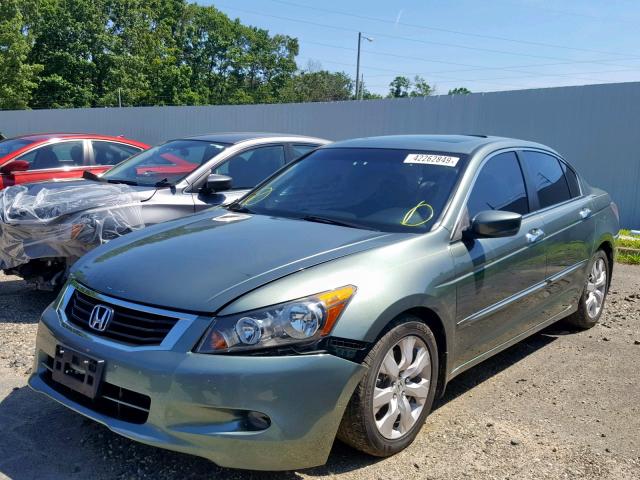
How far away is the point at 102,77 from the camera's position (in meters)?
43.7

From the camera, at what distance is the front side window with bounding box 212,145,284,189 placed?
251 inches

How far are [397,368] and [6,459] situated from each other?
1.99m

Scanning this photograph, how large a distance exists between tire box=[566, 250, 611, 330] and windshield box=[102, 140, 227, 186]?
3.59m

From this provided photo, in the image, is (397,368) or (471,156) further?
(471,156)

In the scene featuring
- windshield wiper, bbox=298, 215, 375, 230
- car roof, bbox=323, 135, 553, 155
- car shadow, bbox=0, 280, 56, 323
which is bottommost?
car shadow, bbox=0, 280, 56, 323

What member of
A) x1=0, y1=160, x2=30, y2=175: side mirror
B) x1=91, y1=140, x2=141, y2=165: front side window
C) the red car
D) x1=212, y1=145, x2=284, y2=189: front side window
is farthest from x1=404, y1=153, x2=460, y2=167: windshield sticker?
x1=0, y1=160, x2=30, y2=175: side mirror

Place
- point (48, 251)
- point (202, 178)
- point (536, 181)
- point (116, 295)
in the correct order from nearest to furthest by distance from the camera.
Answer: point (116, 295)
point (536, 181)
point (48, 251)
point (202, 178)

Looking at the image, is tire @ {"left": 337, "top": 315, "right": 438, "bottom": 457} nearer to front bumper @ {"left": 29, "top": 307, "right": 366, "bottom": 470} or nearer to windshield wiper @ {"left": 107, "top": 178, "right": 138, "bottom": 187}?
front bumper @ {"left": 29, "top": 307, "right": 366, "bottom": 470}

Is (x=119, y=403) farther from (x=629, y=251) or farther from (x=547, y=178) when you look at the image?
(x=629, y=251)

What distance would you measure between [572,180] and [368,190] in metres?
2.22

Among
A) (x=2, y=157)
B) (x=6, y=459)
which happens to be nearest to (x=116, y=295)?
→ (x=6, y=459)

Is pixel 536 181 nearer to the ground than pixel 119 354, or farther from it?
farther from it

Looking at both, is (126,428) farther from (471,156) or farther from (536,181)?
Result: (536,181)

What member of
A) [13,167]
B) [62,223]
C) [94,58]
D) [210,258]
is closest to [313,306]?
[210,258]
